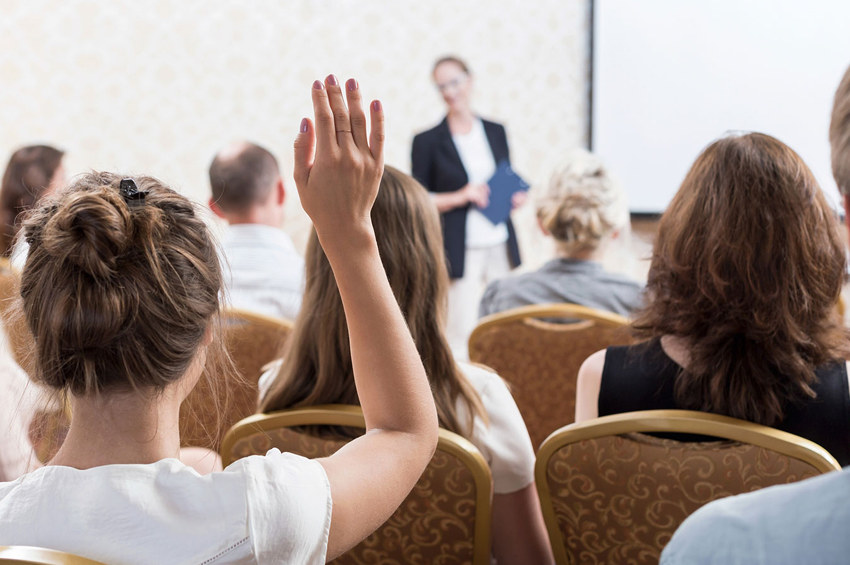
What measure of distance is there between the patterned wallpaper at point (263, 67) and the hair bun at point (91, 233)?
4488 mm

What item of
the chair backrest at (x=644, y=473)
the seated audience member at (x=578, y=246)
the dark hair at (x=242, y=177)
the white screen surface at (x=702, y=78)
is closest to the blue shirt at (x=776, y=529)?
the chair backrest at (x=644, y=473)

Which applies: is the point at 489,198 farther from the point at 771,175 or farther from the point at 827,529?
the point at 827,529

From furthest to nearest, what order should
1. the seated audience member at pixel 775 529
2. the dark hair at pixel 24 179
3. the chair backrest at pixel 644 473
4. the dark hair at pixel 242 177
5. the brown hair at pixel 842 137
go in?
the dark hair at pixel 24 179, the dark hair at pixel 242 177, the chair backrest at pixel 644 473, the brown hair at pixel 842 137, the seated audience member at pixel 775 529

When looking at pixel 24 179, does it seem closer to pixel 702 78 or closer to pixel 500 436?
pixel 500 436

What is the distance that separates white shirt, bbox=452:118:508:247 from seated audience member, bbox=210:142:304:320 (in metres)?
2.01

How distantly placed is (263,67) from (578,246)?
3.43 metres

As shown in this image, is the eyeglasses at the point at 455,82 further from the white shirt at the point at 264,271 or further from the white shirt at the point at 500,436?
the white shirt at the point at 500,436

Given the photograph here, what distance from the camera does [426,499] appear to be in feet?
3.87

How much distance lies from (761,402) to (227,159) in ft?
6.85

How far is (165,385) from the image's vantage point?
851mm

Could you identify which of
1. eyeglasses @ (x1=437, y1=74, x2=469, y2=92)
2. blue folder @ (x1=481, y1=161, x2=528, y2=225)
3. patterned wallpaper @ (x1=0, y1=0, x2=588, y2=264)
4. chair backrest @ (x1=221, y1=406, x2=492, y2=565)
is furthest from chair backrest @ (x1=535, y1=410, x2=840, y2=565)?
patterned wallpaper @ (x1=0, y1=0, x2=588, y2=264)

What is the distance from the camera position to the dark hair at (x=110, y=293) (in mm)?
794

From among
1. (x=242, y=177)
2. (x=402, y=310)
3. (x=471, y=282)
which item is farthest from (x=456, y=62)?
(x=402, y=310)

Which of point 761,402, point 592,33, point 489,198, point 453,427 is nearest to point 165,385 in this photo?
point 453,427
